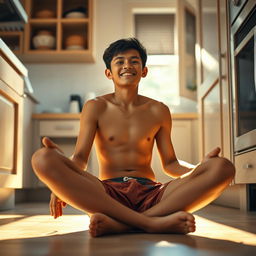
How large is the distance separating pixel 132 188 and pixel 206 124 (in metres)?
1.75

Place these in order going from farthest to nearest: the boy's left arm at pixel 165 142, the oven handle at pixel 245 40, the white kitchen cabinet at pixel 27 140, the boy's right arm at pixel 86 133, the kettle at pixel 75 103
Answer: the kettle at pixel 75 103 → the white kitchen cabinet at pixel 27 140 → the oven handle at pixel 245 40 → the boy's left arm at pixel 165 142 → the boy's right arm at pixel 86 133

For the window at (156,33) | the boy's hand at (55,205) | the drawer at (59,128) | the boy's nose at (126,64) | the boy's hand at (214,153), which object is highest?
the window at (156,33)

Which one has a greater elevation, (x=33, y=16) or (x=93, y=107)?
(x=33, y=16)

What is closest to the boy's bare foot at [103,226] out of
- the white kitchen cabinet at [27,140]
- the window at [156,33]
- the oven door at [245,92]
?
the oven door at [245,92]

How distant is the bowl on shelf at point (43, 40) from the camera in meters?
3.89

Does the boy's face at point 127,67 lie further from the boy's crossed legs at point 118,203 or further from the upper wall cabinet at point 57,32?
the upper wall cabinet at point 57,32

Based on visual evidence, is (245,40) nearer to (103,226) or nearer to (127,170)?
(127,170)

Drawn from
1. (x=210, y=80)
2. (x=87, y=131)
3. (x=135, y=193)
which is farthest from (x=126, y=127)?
(x=210, y=80)

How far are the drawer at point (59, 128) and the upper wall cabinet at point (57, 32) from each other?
2.09 ft

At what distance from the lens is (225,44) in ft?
7.93

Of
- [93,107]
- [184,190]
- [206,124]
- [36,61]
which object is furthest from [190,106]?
[184,190]

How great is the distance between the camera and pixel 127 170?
150 centimetres

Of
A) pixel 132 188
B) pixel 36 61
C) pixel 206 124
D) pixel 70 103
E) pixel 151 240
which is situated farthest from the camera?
pixel 36 61

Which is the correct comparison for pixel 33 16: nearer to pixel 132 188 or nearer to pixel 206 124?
pixel 206 124
